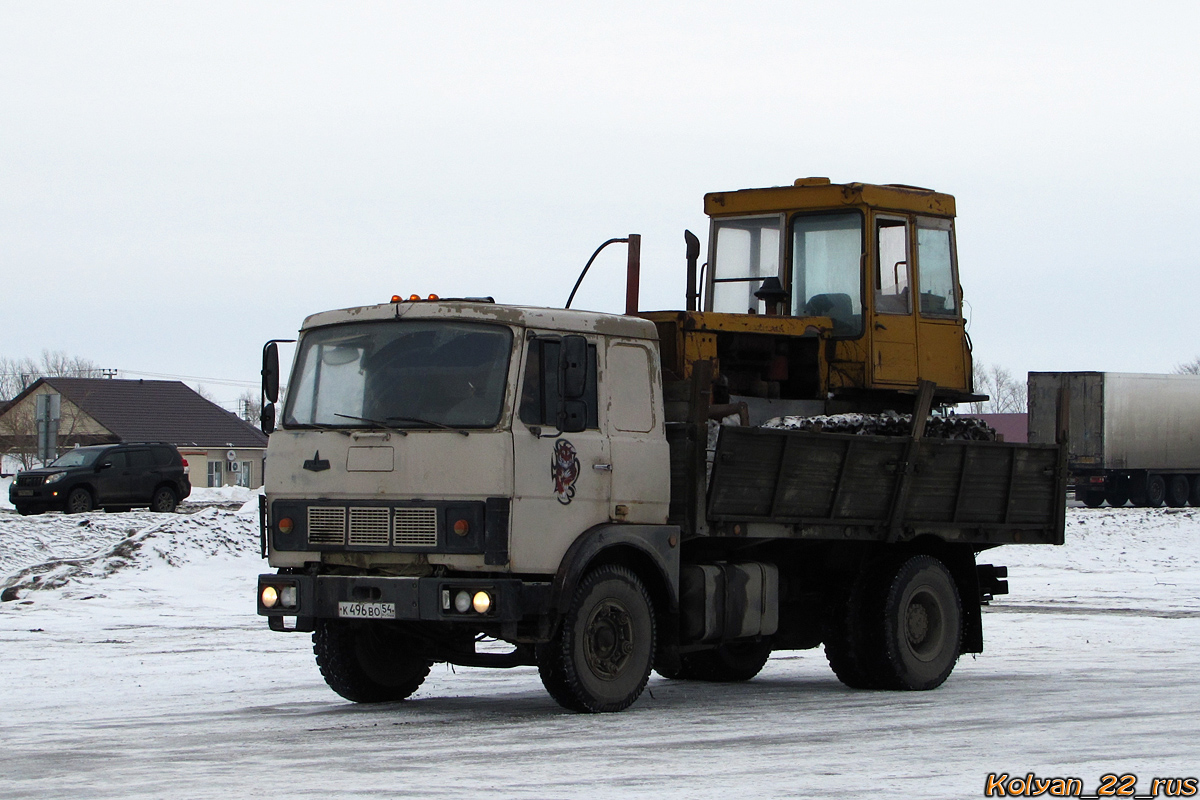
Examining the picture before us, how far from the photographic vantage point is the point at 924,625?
13680 millimetres

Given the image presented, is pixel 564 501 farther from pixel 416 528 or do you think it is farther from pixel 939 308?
pixel 939 308

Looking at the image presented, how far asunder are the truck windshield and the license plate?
3.80 feet

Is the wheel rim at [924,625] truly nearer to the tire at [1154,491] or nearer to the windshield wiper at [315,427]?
the windshield wiper at [315,427]

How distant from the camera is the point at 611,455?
11133mm

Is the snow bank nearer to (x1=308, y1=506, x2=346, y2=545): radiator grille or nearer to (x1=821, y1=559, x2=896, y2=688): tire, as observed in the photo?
(x1=308, y1=506, x2=346, y2=545): radiator grille

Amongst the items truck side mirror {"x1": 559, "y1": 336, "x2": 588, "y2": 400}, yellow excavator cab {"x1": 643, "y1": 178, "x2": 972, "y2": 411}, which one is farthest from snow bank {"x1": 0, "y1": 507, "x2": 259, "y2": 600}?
truck side mirror {"x1": 559, "y1": 336, "x2": 588, "y2": 400}

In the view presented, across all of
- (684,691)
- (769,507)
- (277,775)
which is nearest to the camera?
(277,775)

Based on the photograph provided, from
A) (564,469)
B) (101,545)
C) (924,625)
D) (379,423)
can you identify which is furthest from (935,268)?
(101,545)

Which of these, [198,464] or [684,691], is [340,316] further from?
[198,464]

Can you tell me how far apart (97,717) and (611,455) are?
3888 mm

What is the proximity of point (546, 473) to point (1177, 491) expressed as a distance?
40516 mm

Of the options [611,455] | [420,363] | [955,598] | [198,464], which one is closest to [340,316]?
[420,363]

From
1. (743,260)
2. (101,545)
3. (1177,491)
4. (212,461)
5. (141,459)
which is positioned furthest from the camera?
(212,461)

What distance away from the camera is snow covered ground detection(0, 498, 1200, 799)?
27.2 ft
